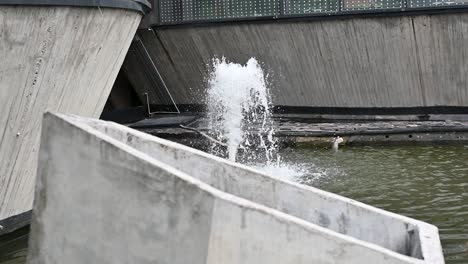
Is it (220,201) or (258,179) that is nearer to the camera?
(220,201)

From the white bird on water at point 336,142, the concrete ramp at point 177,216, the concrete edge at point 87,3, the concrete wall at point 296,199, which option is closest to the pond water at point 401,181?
the white bird on water at point 336,142

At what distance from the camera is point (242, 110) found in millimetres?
16016

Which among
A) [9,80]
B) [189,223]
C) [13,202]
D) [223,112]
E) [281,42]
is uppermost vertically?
[281,42]

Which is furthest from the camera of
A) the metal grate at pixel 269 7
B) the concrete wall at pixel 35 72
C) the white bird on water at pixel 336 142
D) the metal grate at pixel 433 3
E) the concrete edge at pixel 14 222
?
the metal grate at pixel 269 7

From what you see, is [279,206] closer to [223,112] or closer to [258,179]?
[258,179]

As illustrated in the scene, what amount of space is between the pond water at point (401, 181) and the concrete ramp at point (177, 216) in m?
2.19

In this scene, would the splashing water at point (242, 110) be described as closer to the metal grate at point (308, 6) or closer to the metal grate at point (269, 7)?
the metal grate at point (269, 7)

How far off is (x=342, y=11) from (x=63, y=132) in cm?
1233

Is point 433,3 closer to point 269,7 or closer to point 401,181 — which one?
point 269,7

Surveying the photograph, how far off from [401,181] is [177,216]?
673 cm

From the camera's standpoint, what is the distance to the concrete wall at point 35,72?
6.43m

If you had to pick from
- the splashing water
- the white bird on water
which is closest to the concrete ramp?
the splashing water

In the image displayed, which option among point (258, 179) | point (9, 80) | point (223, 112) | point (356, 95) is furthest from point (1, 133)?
point (356, 95)

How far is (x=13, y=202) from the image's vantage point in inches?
→ 274
